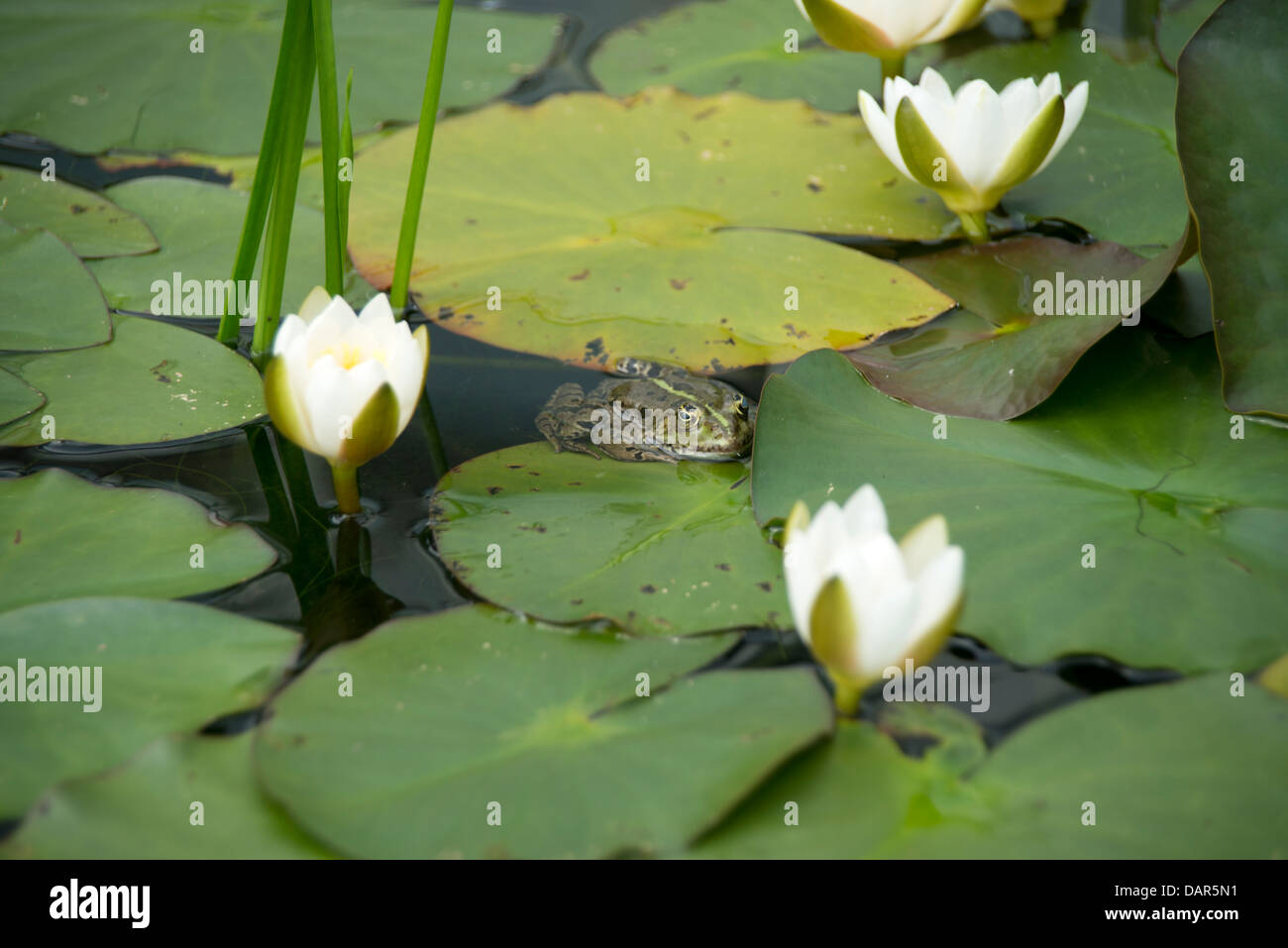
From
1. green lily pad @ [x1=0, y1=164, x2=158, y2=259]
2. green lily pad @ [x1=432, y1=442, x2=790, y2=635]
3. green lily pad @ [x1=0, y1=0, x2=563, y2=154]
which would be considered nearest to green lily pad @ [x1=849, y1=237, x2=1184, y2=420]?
green lily pad @ [x1=432, y1=442, x2=790, y2=635]

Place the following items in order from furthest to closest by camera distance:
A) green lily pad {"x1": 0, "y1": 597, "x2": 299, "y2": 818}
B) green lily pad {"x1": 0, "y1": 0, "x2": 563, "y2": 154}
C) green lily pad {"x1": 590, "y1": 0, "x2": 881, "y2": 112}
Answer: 1. green lily pad {"x1": 590, "y1": 0, "x2": 881, "y2": 112}
2. green lily pad {"x1": 0, "y1": 0, "x2": 563, "y2": 154}
3. green lily pad {"x1": 0, "y1": 597, "x2": 299, "y2": 818}

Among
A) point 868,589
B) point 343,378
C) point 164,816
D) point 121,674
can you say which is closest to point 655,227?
point 343,378

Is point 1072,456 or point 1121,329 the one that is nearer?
point 1072,456

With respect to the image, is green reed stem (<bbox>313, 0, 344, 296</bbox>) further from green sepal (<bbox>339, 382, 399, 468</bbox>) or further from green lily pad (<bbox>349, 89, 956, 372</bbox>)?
green sepal (<bbox>339, 382, 399, 468</bbox>)

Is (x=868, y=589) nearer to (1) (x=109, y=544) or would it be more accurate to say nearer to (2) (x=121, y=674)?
(2) (x=121, y=674)

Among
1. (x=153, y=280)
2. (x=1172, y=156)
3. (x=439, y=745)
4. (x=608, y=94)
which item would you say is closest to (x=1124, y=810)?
(x=439, y=745)
